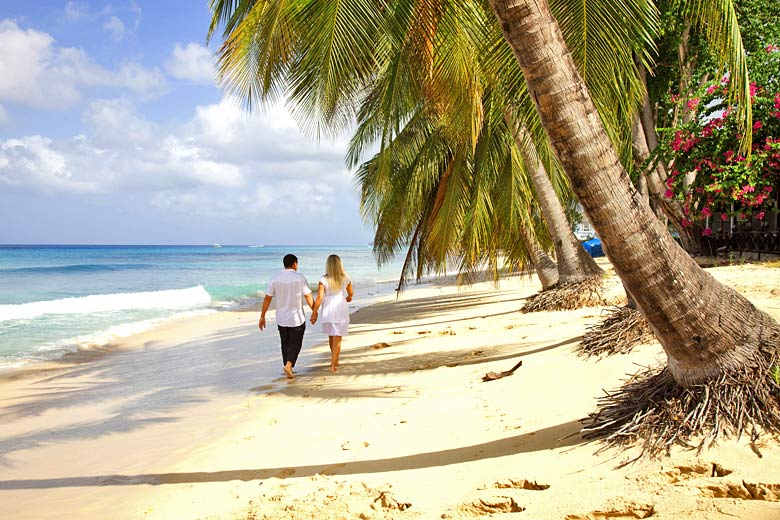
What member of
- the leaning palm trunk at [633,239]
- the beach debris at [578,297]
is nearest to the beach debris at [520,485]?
the leaning palm trunk at [633,239]

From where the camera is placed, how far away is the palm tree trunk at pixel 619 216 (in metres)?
3.35

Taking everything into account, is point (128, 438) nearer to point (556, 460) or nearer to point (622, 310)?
point (556, 460)

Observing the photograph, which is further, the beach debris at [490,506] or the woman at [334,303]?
the woman at [334,303]

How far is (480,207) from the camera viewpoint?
37.1 feet

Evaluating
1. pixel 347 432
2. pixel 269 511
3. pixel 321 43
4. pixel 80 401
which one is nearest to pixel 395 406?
pixel 347 432

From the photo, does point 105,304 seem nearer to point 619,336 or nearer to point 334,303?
point 334,303

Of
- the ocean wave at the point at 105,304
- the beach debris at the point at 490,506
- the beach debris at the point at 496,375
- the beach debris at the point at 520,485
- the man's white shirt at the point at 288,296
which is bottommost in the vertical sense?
the beach debris at the point at 490,506

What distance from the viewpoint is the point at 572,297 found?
1033cm

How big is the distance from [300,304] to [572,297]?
4.93m

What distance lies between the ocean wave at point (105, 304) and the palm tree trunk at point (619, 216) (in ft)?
58.5

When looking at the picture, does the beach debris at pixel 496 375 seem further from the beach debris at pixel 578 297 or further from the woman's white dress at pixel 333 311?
the beach debris at pixel 578 297

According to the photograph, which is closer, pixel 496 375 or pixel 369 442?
pixel 369 442

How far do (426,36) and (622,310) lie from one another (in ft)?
11.5

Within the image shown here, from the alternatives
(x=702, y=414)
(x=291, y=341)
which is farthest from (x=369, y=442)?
(x=291, y=341)
